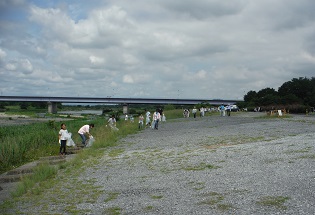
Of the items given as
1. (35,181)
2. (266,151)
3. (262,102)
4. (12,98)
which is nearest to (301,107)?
(262,102)

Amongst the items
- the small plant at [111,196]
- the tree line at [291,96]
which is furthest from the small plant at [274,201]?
the tree line at [291,96]

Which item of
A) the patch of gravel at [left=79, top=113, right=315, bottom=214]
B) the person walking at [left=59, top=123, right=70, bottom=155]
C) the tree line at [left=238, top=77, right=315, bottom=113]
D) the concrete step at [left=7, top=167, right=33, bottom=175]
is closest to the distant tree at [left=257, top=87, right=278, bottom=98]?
the tree line at [left=238, top=77, right=315, bottom=113]

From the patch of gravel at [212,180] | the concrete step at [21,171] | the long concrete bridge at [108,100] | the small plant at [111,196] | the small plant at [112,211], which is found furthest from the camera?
the long concrete bridge at [108,100]

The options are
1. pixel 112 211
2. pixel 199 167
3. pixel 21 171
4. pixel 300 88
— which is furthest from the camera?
pixel 300 88

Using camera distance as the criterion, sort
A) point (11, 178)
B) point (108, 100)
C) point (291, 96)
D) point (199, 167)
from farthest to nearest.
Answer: point (108, 100) → point (291, 96) → point (11, 178) → point (199, 167)

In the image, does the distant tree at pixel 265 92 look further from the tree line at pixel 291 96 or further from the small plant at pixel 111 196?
the small plant at pixel 111 196

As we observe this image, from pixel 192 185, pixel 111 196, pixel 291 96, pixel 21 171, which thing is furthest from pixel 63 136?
pixel 291 96

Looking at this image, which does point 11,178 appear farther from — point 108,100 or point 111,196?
point 108,100

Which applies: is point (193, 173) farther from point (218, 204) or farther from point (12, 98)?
point (12, 98)

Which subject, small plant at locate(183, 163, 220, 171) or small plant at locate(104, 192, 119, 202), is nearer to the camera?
small plant at locate(104, 192, 119, 202)

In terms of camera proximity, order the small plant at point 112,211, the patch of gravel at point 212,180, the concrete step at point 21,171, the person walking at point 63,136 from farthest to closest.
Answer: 1. the person walking at point 63,136
2. the concrete step at point 21,171
3. the small plant at point 112,211
4. the patch of gravel at point 212,180

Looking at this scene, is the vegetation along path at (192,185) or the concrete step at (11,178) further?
the concrete step at (11,178)

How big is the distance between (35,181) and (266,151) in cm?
886

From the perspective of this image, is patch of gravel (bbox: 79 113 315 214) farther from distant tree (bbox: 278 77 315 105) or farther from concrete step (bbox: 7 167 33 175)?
distant tree (bbox: 278 77 315 105)
